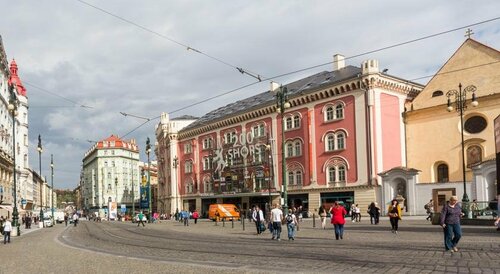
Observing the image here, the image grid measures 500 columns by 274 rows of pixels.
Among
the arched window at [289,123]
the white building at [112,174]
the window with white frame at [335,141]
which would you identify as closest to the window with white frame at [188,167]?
the arched window at [289,123]

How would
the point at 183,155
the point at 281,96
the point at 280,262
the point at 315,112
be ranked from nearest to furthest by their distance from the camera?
the point at 280,262
the point at 281,96
the point at 315,112
the point at 183,155

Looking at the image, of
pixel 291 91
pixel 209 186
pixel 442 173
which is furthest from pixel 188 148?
pixel 442 173

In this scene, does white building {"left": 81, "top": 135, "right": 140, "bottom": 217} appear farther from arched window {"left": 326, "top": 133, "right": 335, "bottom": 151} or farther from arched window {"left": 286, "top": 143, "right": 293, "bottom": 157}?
arched window {"left": 326, "top": 133, "right": 335, "bottom": 151}

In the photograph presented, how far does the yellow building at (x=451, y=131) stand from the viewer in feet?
144

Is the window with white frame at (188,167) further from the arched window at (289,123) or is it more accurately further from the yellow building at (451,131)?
the yellow building at (451,131)

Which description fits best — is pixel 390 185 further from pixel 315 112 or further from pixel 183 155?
pixel 183 155

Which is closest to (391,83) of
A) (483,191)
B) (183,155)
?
(483,191)

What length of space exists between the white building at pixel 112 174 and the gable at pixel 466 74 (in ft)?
303

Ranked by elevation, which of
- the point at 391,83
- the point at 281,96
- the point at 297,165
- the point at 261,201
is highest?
the point at 391,83

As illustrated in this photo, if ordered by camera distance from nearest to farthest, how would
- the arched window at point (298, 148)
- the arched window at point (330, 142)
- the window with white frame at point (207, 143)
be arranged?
the arched window at point (330, 142)
the arched window at point (298, 148)
the window with white frame at point (207, 143)

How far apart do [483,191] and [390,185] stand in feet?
27.8

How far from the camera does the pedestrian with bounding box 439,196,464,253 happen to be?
13.8 metres

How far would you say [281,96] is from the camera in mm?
29234

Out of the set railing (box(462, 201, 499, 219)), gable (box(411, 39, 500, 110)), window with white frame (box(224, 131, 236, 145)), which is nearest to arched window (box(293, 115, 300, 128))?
window with white frame (box(224, 131, 236, 145))
